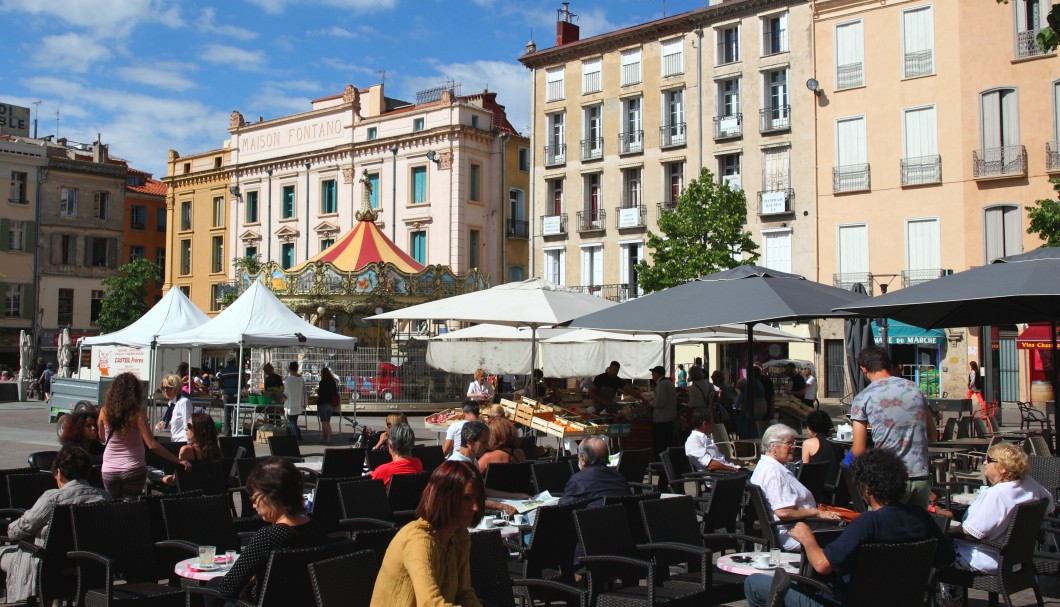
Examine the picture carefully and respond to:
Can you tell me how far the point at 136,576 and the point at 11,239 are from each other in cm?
5759

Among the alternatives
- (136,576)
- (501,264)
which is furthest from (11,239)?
(136,576)

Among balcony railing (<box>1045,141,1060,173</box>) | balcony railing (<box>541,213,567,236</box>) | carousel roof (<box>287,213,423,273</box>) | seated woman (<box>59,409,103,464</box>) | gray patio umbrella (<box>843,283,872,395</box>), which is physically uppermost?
balcony railing (<box>1045,141,1060,173</box>)

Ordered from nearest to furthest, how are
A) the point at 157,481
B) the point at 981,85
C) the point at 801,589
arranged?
the point at 801,589, the point at 157,481, the point at 981,85

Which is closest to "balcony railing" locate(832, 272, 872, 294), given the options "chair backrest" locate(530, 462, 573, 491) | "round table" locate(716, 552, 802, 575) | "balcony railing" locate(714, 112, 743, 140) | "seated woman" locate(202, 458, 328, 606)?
"balcony railing" locate(714, 112, 743, 140)

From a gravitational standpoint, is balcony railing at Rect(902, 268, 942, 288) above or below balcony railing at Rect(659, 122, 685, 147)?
below

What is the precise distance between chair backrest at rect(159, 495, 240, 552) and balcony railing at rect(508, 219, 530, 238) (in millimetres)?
42051

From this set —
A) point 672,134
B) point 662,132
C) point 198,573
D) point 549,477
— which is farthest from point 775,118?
point 198,573

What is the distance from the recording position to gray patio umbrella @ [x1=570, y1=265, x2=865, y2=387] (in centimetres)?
1135

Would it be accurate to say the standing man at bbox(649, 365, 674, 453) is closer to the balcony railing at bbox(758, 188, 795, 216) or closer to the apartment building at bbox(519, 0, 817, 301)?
the apartment building at bbox(519, 0, 817, 301)

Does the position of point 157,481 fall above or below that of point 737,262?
below

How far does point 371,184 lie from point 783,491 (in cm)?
3870

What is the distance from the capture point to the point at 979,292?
9328mm

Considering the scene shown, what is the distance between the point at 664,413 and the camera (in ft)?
50.4

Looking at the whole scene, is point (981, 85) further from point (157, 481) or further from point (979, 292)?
point (157, 481)
